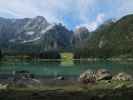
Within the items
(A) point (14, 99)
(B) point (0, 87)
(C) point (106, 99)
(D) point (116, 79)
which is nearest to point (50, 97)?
(A) point (14, 99)

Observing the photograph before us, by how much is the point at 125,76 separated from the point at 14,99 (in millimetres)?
25655

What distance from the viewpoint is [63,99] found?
95.6 feet

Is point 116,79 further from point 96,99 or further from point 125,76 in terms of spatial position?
point 96,99

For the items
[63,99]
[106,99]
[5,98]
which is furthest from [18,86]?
[106,99]

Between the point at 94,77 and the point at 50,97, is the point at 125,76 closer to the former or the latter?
the point at 94,77

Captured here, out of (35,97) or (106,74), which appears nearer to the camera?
(35,97)

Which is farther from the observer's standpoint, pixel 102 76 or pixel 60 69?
pixel 60 69

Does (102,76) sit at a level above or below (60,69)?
above

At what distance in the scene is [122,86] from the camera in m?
38.9

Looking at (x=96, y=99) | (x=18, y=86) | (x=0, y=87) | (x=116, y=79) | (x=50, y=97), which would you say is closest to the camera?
(x=96, y=99)

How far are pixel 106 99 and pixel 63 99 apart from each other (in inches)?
166

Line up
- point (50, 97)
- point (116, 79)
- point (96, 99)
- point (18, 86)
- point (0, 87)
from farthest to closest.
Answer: point (116, 79) → point (18, 86) → point (0, 87) → point (50, 97) → point (96, 99)

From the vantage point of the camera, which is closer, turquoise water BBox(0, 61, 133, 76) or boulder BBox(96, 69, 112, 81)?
boulder BBox(96, 69, 112, 81)

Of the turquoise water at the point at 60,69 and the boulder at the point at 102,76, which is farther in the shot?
the turquoise water at the point at 60,69
